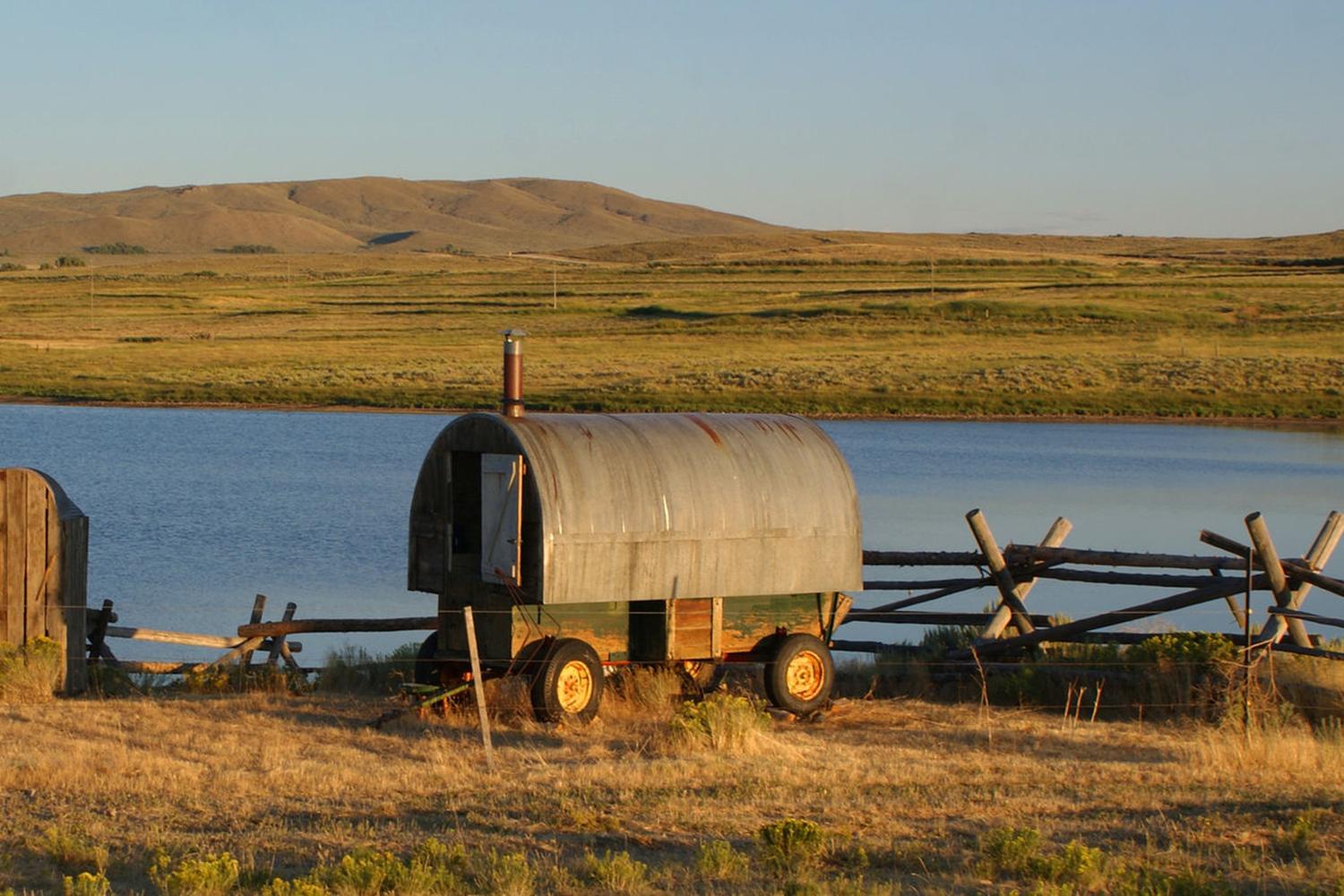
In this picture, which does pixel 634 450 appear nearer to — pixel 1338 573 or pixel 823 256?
pixel 1338 573

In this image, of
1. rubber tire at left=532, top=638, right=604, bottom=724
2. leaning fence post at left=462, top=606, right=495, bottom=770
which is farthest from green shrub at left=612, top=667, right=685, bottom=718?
leaning fence post at left=462, top=606, right=495, bottom=770

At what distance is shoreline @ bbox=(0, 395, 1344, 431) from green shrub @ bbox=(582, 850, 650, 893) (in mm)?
37942

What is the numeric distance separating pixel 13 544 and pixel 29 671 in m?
1.02

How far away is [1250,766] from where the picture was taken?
1054cm

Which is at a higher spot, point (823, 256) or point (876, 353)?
point (823, 256)

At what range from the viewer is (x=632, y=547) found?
12188 mm

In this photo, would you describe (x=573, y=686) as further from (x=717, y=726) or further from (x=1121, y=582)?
(x=1121, y=582)

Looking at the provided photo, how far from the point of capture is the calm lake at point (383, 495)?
21000mm

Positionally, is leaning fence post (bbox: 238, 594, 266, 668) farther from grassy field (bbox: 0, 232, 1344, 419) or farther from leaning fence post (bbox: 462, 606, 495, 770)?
grassy field (bbox: 0, 232, 1344, 419)

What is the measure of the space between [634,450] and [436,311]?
245ft

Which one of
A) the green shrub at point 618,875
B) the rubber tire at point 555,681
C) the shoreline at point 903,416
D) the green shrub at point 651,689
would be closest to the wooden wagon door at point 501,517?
the rubber tire at point 555,681

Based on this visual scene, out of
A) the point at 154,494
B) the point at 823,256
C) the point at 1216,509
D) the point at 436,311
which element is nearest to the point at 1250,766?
the point at 1216,509

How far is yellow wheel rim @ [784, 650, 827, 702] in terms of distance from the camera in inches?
508

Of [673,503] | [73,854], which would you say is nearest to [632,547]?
[673,503]
